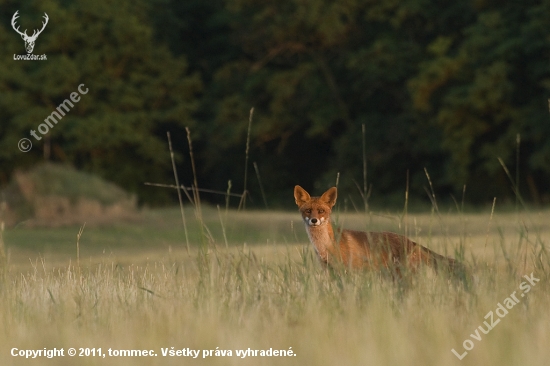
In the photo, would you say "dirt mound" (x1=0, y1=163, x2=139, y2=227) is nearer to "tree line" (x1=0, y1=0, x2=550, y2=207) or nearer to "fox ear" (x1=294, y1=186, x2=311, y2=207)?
"tree line" (x1=0, y1=0, x2=550, y2=207)

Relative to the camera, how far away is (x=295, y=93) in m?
33.8

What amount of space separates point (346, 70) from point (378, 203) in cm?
519

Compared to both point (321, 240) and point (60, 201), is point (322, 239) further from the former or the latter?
point (60, 201)

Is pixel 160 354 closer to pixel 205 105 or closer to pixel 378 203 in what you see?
pixel 378 203

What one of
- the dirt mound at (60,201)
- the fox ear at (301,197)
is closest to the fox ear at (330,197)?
the fox ear at (301,197)

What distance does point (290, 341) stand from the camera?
14.4 ft

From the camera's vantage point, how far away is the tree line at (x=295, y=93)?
27781 millimetres

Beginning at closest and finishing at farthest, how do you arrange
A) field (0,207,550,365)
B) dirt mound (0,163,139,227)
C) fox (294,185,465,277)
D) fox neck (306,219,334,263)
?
field (0,207,550,365) → fox (294,185,465,277) → fox neck (306,219,334,263) → dirt mound (0,163,139,227)

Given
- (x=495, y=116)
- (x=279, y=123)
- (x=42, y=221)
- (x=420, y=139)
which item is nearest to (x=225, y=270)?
(x=42, y=221)

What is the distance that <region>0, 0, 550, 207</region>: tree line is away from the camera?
27781 mm
